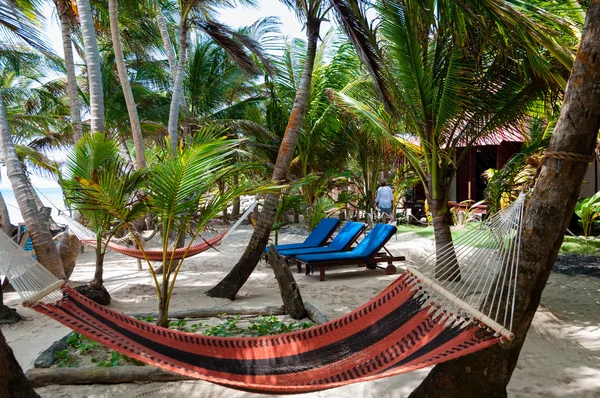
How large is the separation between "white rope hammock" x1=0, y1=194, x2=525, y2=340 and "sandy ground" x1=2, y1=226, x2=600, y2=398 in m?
0.59

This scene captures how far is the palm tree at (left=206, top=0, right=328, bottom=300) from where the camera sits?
490 centimetres

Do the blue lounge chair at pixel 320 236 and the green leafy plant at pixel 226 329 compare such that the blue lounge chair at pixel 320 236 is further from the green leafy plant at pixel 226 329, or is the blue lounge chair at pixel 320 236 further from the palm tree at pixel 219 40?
the green leafy plant at pixel 226 329

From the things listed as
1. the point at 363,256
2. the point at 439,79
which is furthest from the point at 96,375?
the point at 439,79

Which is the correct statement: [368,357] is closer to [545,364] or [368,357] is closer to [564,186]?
[564,186]

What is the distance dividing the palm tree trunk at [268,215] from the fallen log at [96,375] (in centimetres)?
218

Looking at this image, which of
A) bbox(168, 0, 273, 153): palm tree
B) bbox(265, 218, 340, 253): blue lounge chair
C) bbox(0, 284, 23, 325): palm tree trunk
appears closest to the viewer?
bbox(0, 284, 23, 325): palm tree trunk

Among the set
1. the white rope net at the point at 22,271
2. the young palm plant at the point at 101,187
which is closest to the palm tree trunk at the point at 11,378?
the white rope net at the point at 22,271

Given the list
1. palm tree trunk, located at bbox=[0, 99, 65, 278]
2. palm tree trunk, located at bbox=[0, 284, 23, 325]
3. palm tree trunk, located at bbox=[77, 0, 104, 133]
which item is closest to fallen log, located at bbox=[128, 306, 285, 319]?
palm tree trunk, located at bbox=[0, 284, 23, 325]

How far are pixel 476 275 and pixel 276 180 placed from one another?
9.72ft

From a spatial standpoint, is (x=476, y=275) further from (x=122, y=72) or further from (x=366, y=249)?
(x=122, y=72)

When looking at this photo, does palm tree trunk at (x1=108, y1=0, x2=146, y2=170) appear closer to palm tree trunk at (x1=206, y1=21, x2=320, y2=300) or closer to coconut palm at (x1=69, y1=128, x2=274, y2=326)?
palm tree trunk at (x1=206, y1=21, x2=320, y2=300)

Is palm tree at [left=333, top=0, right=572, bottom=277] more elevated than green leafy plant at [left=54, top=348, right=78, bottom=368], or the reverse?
palm tree at [left=333, top=0, right=572, bottom=277]

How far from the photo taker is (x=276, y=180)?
16.3 ft

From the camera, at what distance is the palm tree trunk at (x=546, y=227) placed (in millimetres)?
1963
